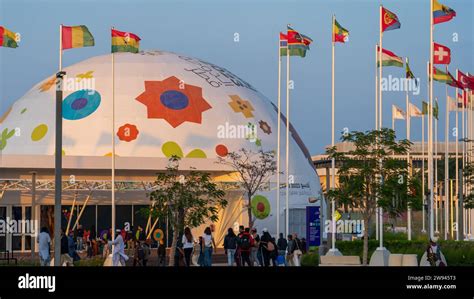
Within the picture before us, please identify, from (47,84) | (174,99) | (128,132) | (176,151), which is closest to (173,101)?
(174,99)

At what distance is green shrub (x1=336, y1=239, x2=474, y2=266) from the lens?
36.9 m

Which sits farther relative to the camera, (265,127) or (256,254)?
(265,127)

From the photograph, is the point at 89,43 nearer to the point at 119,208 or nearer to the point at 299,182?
the point at 119,208

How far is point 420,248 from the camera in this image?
4012cm

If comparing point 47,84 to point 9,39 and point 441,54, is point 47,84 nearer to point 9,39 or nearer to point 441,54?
point 9,39

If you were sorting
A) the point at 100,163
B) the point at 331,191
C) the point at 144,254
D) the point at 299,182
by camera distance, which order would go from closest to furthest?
the point at 144,254
the point at 331,191
the point at 100,163
the point at 299,182

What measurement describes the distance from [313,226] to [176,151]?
16724 mm

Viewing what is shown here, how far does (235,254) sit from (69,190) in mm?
21284

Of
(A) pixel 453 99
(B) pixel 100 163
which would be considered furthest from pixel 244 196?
(A) pixel 453 99

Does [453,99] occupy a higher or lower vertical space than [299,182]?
higher

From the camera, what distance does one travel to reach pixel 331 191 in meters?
40.8

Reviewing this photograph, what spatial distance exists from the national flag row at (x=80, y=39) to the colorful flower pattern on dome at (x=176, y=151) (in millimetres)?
19054

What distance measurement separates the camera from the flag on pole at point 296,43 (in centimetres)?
4566
